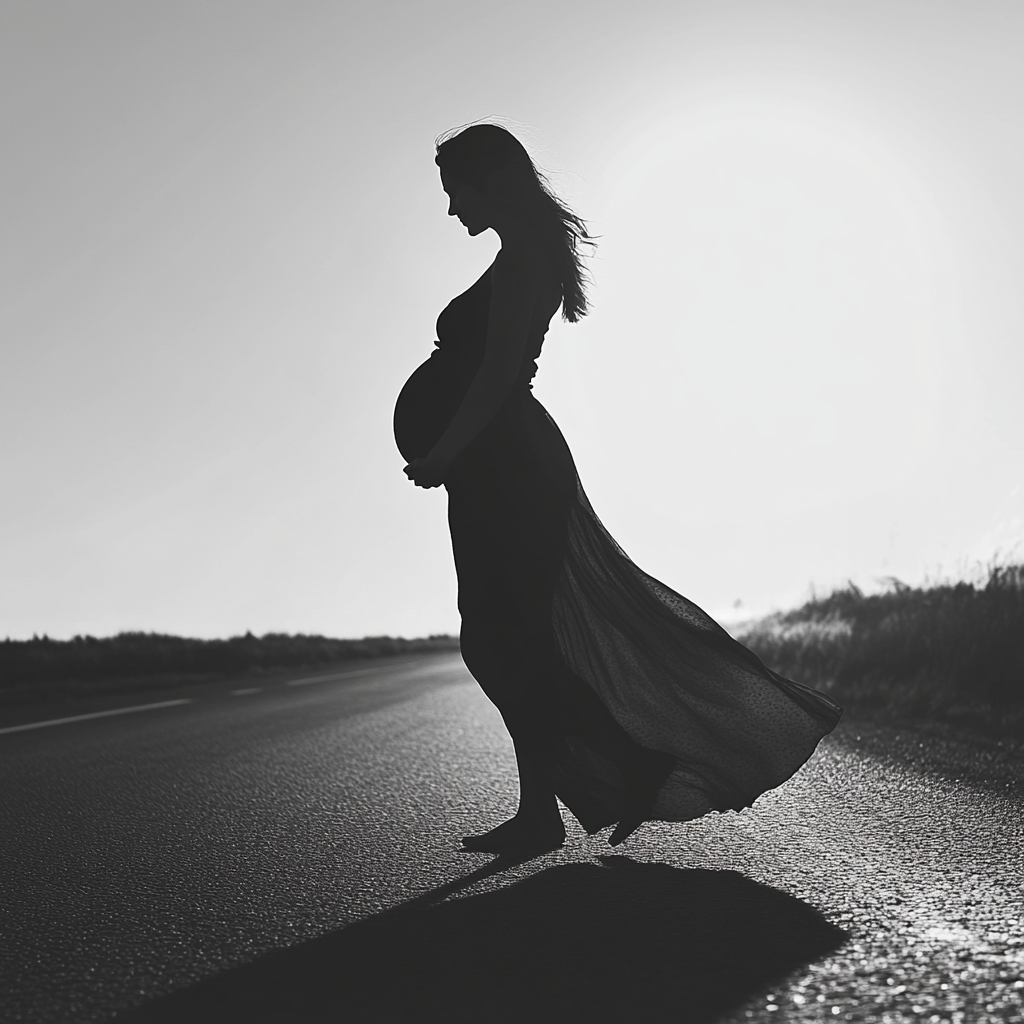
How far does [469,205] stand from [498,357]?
56cm

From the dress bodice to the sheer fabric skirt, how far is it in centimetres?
15

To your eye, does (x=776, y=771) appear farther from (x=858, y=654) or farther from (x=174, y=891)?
(x=858, y=654)

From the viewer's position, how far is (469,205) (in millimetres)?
3221

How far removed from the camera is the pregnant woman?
3008 mm

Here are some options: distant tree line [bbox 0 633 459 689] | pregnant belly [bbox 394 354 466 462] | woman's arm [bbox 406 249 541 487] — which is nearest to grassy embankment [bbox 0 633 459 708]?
distant tree line [bbox 0 633 459 689]

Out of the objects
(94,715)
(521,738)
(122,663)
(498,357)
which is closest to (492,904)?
(521,738)

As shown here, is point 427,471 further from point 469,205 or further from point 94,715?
point 94,715

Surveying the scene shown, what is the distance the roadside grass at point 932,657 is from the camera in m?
6.14

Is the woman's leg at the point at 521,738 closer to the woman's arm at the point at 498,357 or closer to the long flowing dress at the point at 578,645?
the long flowing dress at the point at 578,645

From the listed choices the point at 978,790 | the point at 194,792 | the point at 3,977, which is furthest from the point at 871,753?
the point at 3,977

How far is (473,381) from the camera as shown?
10.1 ft

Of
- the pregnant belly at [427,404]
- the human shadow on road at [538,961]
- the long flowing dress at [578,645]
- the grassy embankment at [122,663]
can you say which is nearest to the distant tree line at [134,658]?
the grassy embankment at [122,663]

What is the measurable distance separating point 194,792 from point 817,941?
3075mm

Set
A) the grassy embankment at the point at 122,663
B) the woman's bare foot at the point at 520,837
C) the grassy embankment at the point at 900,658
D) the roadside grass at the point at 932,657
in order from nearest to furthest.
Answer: the woman's bare foot at the point at 520,837
the roadside grass at the point at 932,657
the grassy embankment at the point at 900,658
the grassy embankment at the point at 122,663
